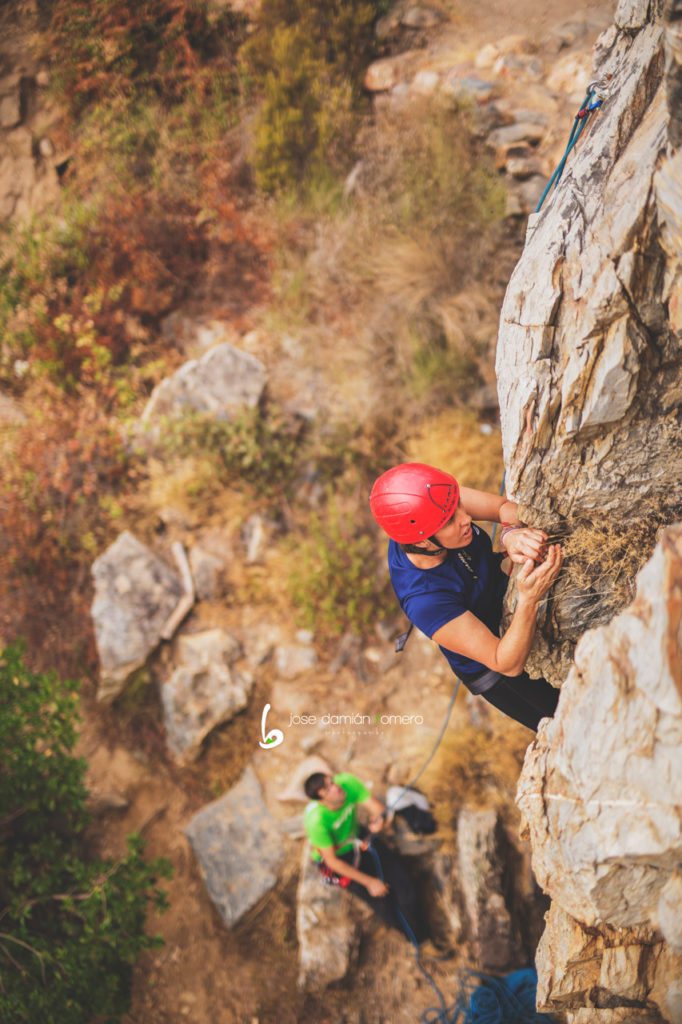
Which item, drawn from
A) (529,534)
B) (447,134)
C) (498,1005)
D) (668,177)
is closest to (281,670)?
(498,1005)

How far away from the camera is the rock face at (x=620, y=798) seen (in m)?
1.73

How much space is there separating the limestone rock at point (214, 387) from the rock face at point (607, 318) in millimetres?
4079

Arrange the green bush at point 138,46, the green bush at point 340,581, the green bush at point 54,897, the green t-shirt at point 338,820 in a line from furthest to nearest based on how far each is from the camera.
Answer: the green bush at point 138,46
the green bush at point 340,581
the green t-shirt at point 338,820
the green bush at point 54,897

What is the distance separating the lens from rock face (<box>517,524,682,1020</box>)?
173 centimetres

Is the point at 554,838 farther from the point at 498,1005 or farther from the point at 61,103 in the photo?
the point at 61,103

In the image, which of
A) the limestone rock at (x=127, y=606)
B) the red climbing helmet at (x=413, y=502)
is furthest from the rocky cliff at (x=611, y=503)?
the limestone rock at (x=127, y=606)

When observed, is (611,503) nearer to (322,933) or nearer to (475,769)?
(475,769)

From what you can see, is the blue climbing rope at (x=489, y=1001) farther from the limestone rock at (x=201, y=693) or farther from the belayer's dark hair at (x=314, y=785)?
the limestone rock at (x=201, y=693)

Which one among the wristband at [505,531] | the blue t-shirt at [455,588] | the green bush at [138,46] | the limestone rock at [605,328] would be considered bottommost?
the blue t-shirt at [455,588]

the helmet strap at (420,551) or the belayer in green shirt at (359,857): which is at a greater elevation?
the helmet strap at (420,551)

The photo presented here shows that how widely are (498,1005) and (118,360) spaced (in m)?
7.30

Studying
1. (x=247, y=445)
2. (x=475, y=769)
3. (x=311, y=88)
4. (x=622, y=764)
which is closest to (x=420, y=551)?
(x=622, y=764)

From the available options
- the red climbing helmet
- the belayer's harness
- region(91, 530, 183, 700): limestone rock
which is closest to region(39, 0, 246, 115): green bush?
region(91, 530, 183, 700): limestone rock

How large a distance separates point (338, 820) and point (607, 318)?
410 centimetres
